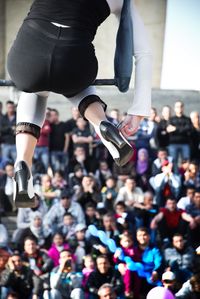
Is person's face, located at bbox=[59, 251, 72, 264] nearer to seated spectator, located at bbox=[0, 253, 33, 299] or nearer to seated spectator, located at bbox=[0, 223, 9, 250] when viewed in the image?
seated spectator, located at bbox=[0, 253, 33, 299]

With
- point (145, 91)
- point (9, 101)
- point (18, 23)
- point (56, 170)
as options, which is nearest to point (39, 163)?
point (56, 170)

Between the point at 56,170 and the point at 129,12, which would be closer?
the point at 129,12

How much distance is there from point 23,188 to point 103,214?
18.1ft

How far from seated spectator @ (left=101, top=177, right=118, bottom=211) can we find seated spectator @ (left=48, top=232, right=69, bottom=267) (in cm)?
85

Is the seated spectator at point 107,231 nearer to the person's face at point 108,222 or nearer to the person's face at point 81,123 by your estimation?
the person's face at point 108,222

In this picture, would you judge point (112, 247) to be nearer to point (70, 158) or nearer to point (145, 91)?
point (70, 158)

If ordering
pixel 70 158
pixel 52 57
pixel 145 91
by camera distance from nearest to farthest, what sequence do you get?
pixel 52 57
pixel 145 91
pixel 70 158

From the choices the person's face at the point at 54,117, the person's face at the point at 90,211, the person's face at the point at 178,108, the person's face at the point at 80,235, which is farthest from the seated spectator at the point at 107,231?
the person's face at the point at 178,108

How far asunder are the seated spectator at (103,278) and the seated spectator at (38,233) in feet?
3.41

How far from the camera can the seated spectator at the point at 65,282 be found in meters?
7.60

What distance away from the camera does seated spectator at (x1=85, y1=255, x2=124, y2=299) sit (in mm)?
7605

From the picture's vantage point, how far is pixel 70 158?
9.28 m

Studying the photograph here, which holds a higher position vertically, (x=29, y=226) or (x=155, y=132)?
(x=155, y=132)

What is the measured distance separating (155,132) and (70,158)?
4.94 feet
